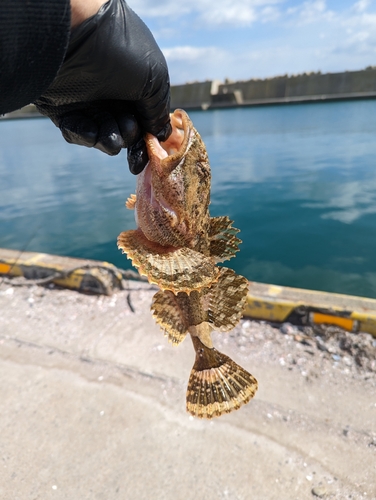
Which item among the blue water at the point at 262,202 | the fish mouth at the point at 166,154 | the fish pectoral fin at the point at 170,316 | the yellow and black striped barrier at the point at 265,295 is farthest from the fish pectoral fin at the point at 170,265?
the blue water at the point at 262,202

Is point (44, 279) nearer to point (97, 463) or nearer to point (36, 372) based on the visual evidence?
point (36, 372)

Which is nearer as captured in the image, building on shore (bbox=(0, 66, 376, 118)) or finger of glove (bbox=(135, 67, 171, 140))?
finger of glove (bbox=(135, 67, 171, 140))

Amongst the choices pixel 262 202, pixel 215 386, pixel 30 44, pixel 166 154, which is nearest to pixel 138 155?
pixel 166 154

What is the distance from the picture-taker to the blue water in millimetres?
10086

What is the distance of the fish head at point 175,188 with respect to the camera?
7.80 feet

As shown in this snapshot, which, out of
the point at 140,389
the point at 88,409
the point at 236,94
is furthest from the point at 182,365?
the point at 236,94

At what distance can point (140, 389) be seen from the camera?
4.32 meters

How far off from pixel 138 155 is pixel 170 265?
711 mm

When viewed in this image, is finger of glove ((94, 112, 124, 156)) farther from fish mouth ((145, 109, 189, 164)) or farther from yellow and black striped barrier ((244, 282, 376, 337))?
yellow and black striped barrier ((244, 282, 376, 337))

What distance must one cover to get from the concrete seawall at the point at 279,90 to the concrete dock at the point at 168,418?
51.4m

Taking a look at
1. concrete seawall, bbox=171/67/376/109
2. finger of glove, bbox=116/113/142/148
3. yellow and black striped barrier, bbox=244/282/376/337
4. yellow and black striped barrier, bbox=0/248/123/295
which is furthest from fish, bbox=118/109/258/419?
concrete seawall, bbox=171/67/376/109

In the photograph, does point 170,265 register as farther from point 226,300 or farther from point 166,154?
point 166,154

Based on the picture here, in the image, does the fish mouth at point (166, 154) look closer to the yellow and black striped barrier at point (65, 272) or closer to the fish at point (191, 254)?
the fish at point (191, 254)

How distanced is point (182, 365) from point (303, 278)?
18.0 feet
